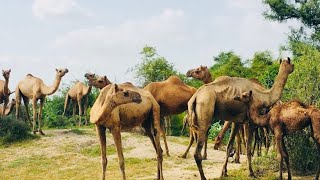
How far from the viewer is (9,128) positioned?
20.1 metres

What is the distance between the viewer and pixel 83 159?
54.7ft

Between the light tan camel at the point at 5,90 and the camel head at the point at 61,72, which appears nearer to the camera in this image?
the camel head at the point at 61,72

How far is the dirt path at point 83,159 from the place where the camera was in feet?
45.4

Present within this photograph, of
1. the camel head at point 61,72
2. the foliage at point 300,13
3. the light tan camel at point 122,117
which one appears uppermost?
the foliage at point 300,13

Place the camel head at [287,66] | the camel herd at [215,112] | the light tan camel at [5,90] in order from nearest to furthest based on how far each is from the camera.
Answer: the camel herd at [215,112] < the camel head at [287,66] < the light tan camel at [5,90]

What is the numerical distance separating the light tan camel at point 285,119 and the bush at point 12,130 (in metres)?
11.4

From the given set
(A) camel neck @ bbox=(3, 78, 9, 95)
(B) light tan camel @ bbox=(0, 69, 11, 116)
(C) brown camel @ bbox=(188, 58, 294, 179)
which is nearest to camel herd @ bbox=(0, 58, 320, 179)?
(C) brown camel @ bbox=(188, 58, 294, 179)

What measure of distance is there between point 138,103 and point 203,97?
1.45 metres

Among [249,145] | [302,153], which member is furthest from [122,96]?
[302,153]

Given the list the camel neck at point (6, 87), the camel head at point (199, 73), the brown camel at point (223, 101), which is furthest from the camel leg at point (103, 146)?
the camel neck at point (6, 87)

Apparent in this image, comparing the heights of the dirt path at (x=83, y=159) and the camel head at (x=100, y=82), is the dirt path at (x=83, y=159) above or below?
below

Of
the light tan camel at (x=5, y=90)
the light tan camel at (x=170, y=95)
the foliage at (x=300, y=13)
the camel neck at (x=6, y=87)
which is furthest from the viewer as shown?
the foliage at (x=300, y=13)

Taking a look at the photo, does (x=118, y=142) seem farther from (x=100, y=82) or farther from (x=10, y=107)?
(x=10, y=107)

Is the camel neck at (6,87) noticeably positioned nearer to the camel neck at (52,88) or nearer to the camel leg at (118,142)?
the camel neck at (52,88)
